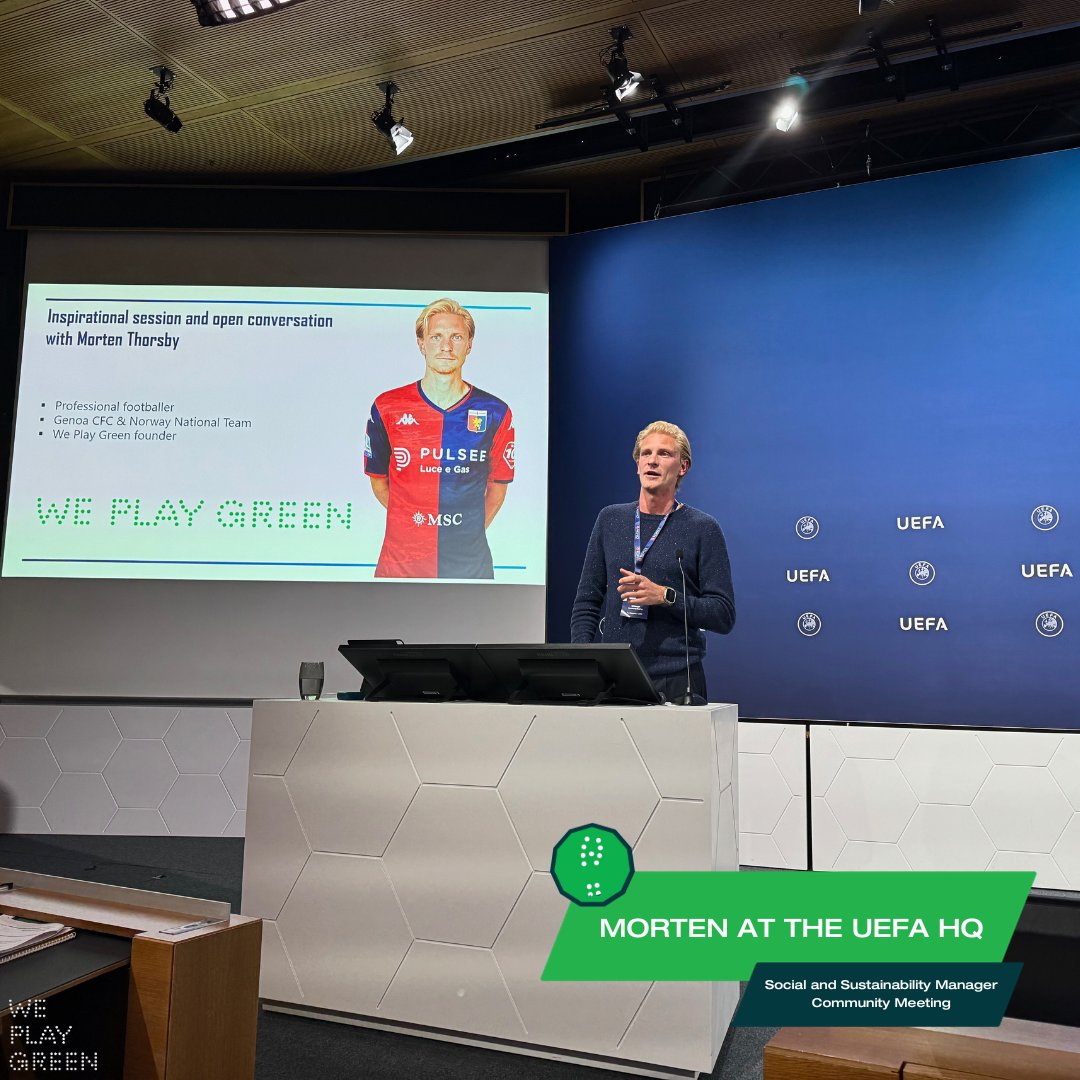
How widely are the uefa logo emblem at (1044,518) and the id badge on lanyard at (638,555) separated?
68.9 inches

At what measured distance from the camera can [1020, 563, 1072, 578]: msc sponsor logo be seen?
376 centimetres

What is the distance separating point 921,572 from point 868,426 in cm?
68

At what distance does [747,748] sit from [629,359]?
1.94m

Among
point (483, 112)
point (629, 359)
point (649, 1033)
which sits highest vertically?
point (483, 112)

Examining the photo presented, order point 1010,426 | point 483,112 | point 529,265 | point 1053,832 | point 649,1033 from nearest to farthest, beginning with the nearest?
point 649,1033, point 1053,832, point 1010,426, point 483,112, point 529,265

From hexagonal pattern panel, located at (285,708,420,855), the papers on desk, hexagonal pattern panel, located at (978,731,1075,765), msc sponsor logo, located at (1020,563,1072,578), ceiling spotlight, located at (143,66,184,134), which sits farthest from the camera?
ceiling spotlight, located at (143,66,184,134)

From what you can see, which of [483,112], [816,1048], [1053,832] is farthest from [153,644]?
[816,1048]

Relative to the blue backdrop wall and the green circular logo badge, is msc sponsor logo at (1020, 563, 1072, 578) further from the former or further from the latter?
the green circular logo badge

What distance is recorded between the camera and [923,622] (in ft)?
13.0

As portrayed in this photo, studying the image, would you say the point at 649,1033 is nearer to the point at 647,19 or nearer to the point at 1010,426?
the point at 1010,426

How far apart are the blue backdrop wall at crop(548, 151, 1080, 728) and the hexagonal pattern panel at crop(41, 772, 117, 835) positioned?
2342 millimetres

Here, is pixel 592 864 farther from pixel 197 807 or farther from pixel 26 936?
pixel 197 807

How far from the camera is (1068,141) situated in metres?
4.12
